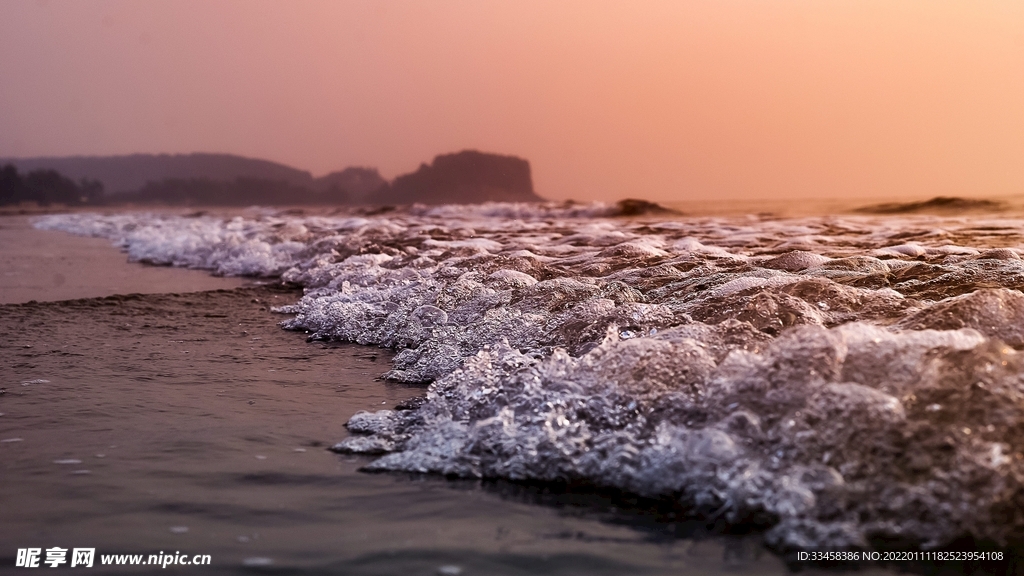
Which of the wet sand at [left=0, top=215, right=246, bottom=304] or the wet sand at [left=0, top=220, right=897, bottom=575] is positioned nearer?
the wet sand at [left=0, top=220, right=897, bottom=575]

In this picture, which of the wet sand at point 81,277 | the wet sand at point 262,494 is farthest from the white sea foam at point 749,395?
the wet sand at point 81,277

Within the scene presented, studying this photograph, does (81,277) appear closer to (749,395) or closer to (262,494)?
(262,494)

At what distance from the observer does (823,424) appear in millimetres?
2133

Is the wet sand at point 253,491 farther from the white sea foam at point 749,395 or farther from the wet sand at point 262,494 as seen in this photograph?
the white sea foam at point 749,395

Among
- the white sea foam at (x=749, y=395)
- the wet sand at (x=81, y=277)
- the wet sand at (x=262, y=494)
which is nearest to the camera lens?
the wet sand at (x=262, y=494)

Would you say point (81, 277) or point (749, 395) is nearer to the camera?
point (749, 395)

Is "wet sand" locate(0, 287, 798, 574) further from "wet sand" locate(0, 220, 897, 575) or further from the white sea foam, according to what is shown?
the white sea foam

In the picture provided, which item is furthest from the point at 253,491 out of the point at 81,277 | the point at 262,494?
the point at 81,277

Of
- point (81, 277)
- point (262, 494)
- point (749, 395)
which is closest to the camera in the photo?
point (262, 494)

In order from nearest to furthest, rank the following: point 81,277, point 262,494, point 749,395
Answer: point 262,494
point 749,395
point 81,277

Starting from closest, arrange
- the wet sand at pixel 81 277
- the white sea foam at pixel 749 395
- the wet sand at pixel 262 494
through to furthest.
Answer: the wet sand at pixel 262 494 < the white sea foam at pixel 749 395 < the wet sand at pixel 81 277

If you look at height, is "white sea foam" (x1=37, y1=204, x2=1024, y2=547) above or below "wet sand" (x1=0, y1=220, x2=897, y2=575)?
above

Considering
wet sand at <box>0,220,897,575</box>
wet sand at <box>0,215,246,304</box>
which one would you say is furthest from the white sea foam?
wet sand at <box>0,215,246,304</box>

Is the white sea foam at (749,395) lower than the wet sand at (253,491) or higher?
higher
